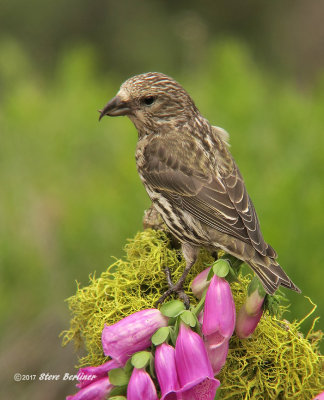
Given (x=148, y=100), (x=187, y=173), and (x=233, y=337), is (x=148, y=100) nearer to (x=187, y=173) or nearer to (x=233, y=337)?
(x=187, y=173)

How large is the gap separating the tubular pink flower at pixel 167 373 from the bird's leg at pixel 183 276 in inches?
14.4

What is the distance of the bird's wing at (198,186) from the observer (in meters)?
3.55

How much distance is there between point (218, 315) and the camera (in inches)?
96.2

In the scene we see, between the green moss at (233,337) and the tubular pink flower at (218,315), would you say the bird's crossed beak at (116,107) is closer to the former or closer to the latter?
the green moss at (233,337)

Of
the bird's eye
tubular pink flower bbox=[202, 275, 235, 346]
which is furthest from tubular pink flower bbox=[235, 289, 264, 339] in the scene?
the bird's eye

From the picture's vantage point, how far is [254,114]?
705cm

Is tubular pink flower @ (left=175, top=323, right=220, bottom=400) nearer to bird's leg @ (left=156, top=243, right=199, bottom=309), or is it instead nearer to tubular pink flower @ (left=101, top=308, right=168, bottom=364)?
tubular pink flower @ (left=101, top=308, right=168, bottom=364)

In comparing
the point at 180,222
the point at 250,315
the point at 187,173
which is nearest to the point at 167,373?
the point at 250,315

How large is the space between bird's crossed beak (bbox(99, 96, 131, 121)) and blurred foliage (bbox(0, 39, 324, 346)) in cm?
174

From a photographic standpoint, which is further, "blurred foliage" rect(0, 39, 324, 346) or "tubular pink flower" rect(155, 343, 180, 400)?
"blurred foliage" rect(0, 39, 324, 346)

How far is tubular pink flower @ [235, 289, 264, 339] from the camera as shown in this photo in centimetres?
256

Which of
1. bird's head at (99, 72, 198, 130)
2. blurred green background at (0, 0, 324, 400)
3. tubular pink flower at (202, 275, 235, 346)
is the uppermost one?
bird's head at (99, 72, 198, 130)

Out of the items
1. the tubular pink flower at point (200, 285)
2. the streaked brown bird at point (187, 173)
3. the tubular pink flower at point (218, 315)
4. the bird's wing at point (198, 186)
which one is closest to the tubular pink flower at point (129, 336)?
the tubular pink flower at point (218, 315)

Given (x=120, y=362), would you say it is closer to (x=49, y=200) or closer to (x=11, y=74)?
(x=49, y=200)
